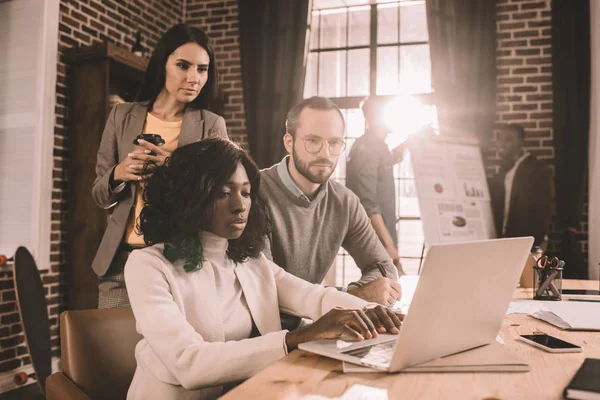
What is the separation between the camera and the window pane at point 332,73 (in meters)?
4.88

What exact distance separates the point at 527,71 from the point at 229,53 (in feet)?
8.73

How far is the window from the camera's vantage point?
15.2 feet

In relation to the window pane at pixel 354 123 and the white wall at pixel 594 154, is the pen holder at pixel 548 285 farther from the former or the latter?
the window pane at pixel 354 123

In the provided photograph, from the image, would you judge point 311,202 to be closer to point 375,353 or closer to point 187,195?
point 187,195

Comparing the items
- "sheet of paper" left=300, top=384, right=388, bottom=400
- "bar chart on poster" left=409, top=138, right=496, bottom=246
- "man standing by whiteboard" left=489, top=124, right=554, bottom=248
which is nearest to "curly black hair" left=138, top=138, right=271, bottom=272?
"sheet of paper" left=300, top=384, right=388, bottom=400

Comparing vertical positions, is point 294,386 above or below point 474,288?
below

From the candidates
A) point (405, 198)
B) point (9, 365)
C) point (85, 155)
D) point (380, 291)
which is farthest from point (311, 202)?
point (405, 198)

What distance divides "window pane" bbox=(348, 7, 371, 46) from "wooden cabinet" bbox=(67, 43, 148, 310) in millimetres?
2247

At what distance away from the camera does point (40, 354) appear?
2.98 metres

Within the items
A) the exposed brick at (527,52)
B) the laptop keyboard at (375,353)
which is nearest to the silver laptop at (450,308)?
the laptop keyboard at (375,353)

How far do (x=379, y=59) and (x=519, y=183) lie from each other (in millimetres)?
1759

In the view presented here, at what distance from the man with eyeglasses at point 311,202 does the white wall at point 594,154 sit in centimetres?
260

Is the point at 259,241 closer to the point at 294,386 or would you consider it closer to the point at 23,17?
the point at 294,386

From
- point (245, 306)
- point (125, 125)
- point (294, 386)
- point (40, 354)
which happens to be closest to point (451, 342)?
point (294, 386)
